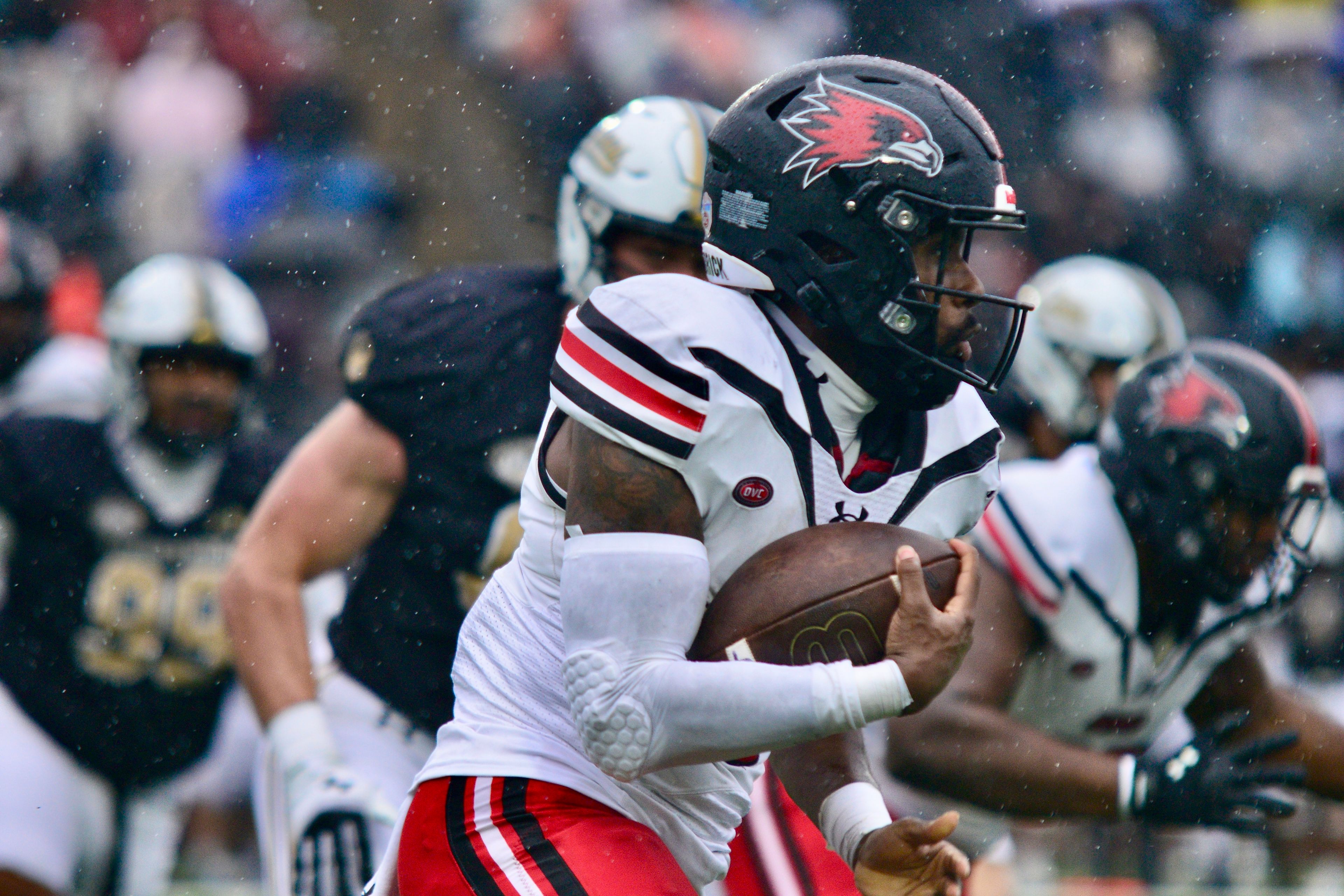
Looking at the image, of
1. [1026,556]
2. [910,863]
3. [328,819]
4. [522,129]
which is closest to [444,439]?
[328,819]

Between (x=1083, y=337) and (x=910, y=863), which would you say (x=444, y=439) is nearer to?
(x=910, y=863)

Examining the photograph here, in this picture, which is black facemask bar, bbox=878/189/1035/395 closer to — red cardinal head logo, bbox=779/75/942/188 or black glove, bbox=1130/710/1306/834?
red cardinal head logo, bbox=779/75/942/188

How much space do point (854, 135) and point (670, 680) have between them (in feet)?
2.34

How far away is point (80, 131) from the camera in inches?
329

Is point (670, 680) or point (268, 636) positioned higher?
point (670, 680)

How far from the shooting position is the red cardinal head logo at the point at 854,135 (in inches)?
83.0

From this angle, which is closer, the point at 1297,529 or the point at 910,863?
the point at 910,863

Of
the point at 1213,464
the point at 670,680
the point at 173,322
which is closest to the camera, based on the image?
the point at 670,680

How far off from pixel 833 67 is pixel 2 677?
3066 millimetres

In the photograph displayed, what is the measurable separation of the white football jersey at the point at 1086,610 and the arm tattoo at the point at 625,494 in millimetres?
1575

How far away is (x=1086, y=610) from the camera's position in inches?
136

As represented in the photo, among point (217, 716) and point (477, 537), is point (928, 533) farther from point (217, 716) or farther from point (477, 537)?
point (217, 716)

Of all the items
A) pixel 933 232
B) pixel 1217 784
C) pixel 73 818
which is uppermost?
pixel 933 232

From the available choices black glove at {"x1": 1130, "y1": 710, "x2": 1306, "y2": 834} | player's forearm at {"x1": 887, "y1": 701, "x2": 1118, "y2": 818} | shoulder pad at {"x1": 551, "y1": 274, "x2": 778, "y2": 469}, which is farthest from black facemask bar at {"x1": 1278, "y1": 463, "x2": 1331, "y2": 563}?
shoulder pad at {"x1": 551, "y1": 274, "x2": 778, "y2": 469}
